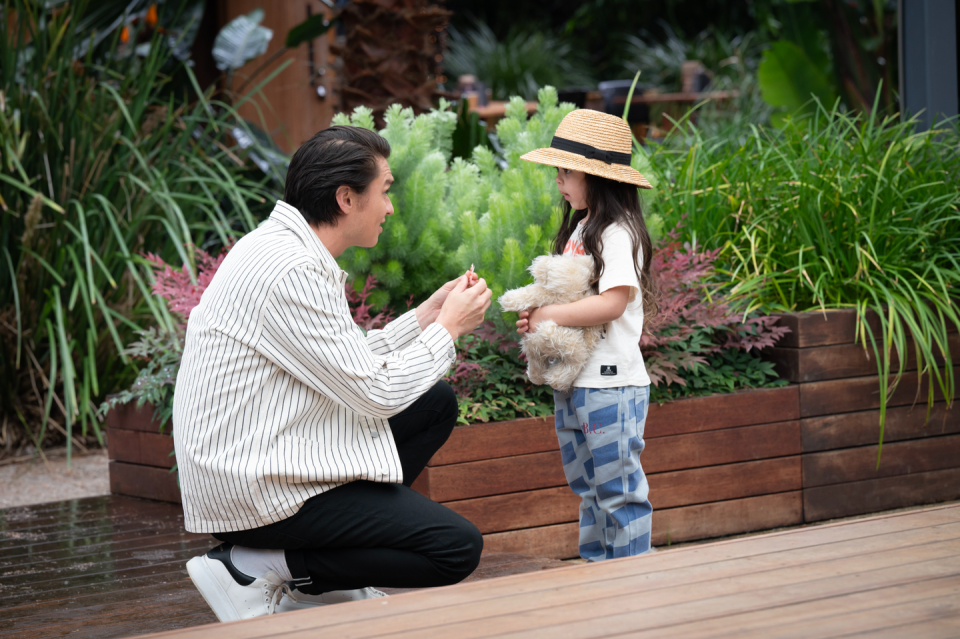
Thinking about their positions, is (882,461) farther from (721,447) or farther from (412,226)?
(412,226)

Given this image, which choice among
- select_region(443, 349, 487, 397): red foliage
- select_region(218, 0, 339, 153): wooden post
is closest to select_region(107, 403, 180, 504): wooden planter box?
select_region(443, 349, 487, 397): red foliage

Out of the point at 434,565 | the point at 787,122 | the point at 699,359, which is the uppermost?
the point at 787,122

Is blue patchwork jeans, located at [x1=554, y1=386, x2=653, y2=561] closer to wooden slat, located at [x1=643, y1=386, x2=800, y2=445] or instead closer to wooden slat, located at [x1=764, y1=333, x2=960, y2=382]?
wooden slat, located at [x1=643, y1=386, x2=800, y2=445]

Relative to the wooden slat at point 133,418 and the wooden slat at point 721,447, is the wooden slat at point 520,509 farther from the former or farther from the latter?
the wooden slat at point 133,418

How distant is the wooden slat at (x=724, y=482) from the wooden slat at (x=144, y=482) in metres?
1.82

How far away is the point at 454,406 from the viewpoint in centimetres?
247

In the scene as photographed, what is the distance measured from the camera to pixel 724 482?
3.24 metres

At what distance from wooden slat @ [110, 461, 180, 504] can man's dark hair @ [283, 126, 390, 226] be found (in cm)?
171

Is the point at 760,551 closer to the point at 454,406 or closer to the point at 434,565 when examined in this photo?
the point at 434,565

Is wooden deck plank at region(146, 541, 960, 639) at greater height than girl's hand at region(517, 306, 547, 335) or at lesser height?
lesser

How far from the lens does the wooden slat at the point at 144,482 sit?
11.3 feet

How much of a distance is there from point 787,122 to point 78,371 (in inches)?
141

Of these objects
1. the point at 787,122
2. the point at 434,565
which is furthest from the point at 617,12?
the point at 434,565

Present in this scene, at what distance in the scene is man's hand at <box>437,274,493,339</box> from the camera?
85.4 inches
